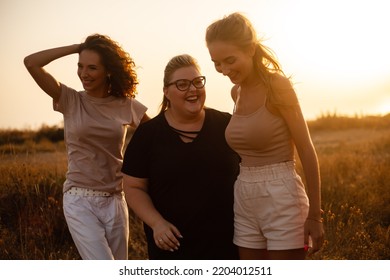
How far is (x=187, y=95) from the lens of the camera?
9.46ft

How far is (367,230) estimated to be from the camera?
14.5 ft

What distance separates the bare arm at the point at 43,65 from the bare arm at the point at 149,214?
0.68 m

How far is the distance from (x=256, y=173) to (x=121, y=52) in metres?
1.23

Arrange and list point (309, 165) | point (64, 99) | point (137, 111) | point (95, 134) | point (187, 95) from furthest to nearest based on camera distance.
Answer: point (137, 111) < point (64, 99) < point (95, 134) < point (187, 95) < point (309, 165)

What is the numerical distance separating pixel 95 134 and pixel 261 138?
3.29 feet

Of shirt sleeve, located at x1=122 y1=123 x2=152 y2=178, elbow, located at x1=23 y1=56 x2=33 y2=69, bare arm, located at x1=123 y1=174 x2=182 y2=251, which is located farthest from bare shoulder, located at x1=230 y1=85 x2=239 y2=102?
elbow, located at x1=23 y1=56 x2=33 y2=69

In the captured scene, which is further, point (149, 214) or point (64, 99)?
point (64, 99)

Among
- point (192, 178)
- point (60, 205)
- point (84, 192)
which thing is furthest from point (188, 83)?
point (60, 205)

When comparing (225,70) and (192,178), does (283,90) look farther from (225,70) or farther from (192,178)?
(192,178)

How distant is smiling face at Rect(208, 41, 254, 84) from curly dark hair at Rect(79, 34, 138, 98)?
2.92 feet

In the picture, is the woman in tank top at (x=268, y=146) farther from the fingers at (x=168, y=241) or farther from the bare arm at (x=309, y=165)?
the fingers at (x=168, y=241)

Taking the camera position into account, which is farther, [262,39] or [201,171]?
[201,171]
